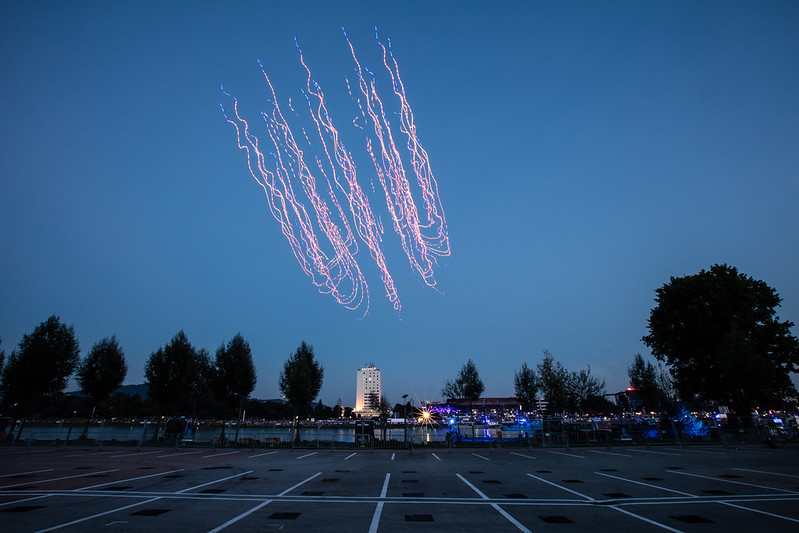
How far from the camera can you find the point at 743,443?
2589cm

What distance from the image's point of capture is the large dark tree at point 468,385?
57469mm

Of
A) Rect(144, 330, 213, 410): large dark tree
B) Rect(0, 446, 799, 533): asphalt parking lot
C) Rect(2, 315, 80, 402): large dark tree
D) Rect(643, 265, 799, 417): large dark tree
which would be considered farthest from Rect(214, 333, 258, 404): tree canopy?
Rect(643, 265, 799, 417): large dark tree

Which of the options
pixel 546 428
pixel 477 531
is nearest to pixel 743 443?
pixel 546 428

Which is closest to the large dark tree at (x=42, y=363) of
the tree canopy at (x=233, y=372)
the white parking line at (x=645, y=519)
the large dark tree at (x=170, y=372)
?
the large dark tree at (x=170, y=372)

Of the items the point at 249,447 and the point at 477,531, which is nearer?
the point at 477,531

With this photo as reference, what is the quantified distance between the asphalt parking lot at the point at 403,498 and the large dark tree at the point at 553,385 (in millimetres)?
30569

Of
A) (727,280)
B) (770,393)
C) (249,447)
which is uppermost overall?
(727,280)

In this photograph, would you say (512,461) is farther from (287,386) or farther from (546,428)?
(287,386)

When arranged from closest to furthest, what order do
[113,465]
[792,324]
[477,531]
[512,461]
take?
[477,531]
[113,465]
[512,461]
[792,324]

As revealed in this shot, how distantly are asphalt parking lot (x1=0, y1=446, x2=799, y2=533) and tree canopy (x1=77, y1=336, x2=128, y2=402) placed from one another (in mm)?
31541

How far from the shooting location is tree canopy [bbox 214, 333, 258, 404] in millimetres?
48062

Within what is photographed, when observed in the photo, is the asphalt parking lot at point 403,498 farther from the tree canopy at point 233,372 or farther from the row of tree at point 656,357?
the tree canopy at point 233,372

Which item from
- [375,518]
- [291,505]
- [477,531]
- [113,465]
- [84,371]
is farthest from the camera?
[84,371]

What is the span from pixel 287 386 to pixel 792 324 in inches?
2105
